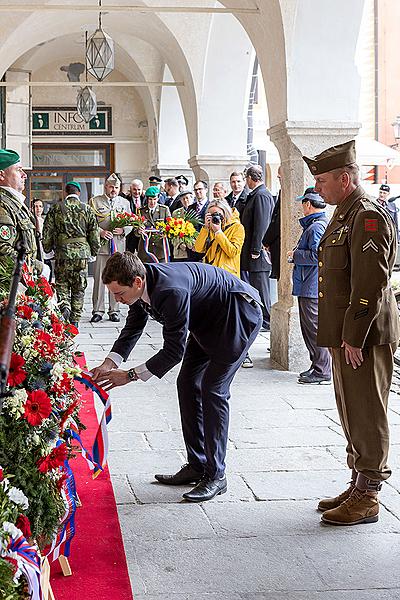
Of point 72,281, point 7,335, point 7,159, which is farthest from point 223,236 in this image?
point 7,335

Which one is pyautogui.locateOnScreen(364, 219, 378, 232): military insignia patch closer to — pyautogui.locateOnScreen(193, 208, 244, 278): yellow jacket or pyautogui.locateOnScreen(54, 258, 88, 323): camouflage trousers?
pyautogui.locateOnScreen(193, 208, 244, 278): yellow jacket

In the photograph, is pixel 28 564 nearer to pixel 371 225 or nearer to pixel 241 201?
pixel 371 225

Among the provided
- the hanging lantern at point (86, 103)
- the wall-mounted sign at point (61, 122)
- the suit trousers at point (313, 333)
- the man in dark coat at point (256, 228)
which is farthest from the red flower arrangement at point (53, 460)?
the wall-mounted sign at point (61, 122)

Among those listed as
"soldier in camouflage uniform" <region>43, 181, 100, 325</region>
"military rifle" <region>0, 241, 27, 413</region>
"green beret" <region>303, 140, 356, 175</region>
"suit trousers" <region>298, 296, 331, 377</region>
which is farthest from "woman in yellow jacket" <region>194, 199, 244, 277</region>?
"military rifle" <region>0, 241, 27, 413</region>

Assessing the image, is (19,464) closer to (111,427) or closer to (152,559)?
(152,559)

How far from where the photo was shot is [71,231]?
36.9ft

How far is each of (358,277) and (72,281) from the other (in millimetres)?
7248

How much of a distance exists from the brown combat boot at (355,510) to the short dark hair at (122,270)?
146 centimetres

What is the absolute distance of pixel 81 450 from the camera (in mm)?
4164

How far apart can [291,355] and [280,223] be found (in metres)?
1.63

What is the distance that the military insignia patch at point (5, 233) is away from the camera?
6.50 meters

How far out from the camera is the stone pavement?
393 cm

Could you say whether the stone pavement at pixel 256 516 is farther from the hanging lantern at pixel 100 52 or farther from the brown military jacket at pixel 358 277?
the hanging lantern at pixel 100 52

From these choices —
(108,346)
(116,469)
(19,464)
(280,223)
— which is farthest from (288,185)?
(19,464)
